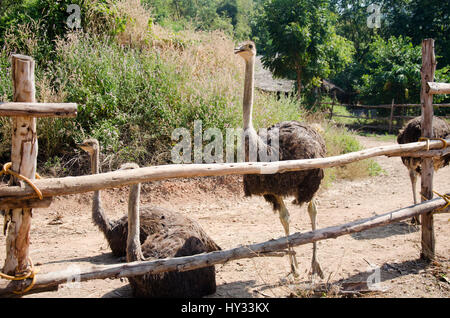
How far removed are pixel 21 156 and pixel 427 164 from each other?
353cm

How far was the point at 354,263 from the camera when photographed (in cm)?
384

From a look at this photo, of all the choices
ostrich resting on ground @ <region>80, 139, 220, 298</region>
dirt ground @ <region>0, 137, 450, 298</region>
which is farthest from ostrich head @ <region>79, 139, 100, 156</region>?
dirt ground @ <region>0, 137, 450, 298</region>

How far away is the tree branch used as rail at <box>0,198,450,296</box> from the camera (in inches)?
87.9

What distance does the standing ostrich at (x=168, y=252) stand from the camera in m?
2.80

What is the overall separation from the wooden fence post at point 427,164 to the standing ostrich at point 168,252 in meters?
2.17

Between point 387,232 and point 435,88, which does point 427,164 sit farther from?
point 387,232

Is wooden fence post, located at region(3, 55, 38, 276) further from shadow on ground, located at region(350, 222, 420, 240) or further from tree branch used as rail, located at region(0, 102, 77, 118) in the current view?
shadow on ground, located at region(350, 222, 420, 240)

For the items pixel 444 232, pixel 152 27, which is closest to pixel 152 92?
pixel 152 27

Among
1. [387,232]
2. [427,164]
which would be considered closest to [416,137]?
[387,232]

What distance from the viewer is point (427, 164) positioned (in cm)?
372

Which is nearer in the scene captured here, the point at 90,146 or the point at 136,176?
the point at 136,176

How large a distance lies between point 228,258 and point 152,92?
15.5ft

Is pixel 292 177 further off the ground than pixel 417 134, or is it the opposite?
pixel 417 134

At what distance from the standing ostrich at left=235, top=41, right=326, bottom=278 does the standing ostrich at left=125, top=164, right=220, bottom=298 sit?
78 centimetres
